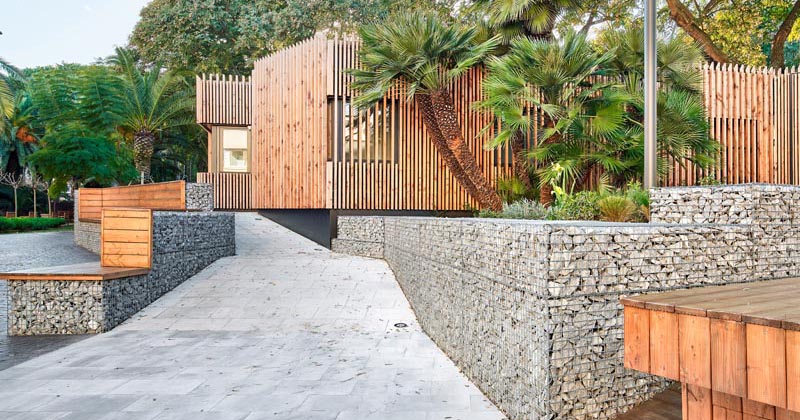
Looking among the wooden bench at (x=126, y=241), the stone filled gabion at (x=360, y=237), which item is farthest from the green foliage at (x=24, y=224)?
the wooden bench at (x=126, y=241)

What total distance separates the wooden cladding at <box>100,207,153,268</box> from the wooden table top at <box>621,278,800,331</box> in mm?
7080

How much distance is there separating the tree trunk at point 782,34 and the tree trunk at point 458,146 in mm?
12227

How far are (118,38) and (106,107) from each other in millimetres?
7193

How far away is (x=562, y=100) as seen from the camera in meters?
9.81

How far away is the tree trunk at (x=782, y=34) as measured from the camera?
15.6 m

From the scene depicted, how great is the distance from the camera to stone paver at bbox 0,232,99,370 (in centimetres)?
565

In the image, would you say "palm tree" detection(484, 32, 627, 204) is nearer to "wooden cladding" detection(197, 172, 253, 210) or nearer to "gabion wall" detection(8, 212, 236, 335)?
"gabion wall" detection(8, 212, 236, 335)

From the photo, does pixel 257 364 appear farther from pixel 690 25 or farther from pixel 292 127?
pixel 690 25

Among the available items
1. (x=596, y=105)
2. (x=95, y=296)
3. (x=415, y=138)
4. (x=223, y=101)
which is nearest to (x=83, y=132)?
(x=223, y=101)

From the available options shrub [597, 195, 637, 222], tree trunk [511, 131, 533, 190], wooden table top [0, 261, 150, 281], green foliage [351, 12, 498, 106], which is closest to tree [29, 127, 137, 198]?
green foliage [351, 12, 498, 106]

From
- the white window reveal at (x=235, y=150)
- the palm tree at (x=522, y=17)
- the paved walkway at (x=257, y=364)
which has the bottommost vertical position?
the paved walkway at (x=257, y=364)

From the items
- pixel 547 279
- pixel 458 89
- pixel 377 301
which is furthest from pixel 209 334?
pixel 458 89

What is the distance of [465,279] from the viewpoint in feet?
15.9

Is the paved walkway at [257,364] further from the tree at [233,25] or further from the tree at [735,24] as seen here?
the tree at [233,25]
